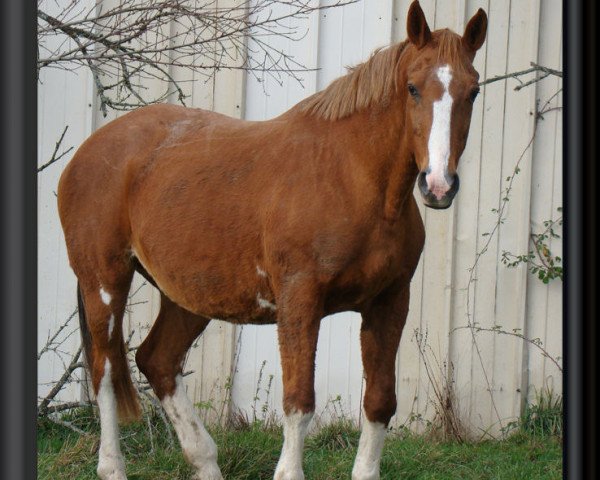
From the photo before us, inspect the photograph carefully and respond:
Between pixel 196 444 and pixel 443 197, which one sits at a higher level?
pixel 443 197

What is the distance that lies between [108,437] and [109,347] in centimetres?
39

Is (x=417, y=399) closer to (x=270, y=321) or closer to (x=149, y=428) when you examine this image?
(x=149, y=428)

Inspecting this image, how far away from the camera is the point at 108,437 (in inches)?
157

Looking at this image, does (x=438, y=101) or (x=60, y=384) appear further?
(x=60, y=384)

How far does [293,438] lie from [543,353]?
2.66 m

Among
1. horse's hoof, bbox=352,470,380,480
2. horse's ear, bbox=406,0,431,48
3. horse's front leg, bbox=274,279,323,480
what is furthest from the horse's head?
horse's hoof, bbox=352,470,380,480

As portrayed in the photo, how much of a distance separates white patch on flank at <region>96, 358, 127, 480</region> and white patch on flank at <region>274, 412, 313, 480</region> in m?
0.97

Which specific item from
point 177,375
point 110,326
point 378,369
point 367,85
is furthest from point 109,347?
point 367,85

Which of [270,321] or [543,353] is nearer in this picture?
[270,321]

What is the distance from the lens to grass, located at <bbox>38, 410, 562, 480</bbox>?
4.24m
